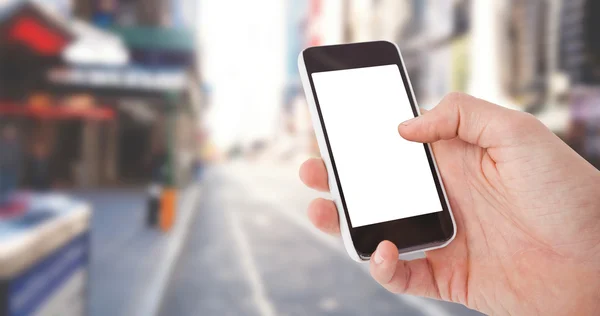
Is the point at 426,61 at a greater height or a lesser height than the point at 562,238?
greater

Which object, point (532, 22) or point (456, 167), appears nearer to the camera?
point (456, 167)

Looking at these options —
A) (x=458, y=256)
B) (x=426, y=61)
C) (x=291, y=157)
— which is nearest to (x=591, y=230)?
(x=458, y=256)

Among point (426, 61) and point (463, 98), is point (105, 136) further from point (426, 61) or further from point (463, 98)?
point (463, 98)

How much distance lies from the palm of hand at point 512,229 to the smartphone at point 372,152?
0.54 ft

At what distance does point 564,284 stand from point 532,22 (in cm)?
626

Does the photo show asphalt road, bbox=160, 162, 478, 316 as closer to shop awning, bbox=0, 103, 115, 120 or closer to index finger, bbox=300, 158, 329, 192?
index finger, bbox=300, 158, 329, 192

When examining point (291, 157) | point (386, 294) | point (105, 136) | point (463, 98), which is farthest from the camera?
point (291, 157)

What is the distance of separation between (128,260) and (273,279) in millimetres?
1977

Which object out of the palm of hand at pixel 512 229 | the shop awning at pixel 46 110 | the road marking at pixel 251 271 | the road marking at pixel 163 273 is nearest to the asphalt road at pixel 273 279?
the road marking at pixel 251 271

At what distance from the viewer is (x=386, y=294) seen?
5652 millimetres

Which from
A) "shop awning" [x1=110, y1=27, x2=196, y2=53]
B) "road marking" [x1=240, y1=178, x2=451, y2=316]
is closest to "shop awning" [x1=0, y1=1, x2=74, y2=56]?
"road marking" [x1=240, y1=178, x2=451, y2=316]

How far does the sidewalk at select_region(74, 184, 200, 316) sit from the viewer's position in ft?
15.5

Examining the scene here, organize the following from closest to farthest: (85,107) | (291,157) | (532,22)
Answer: (532,22) → (85,107) → (291,157)

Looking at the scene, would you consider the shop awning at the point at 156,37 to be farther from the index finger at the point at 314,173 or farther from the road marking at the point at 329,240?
the index finger at the point at 314,173
